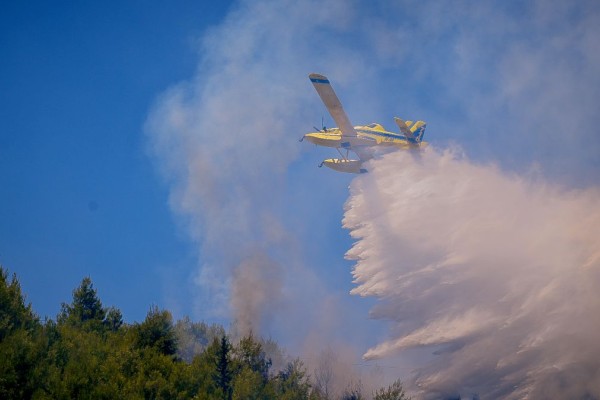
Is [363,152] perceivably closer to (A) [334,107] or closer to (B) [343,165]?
(B) [343,165]

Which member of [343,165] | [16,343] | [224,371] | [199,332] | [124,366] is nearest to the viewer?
A: [16,343]

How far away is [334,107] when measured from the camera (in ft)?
220

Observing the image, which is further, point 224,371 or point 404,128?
point 404,128

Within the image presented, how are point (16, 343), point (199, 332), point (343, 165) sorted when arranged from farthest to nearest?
point (199, 332)
point (343, 165)
point (16, 343)

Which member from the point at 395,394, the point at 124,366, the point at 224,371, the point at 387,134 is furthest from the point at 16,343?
the point at 387,134

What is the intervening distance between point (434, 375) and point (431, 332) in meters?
Result: 3.62

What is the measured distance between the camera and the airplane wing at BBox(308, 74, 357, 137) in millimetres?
66562

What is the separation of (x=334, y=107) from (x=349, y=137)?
357 cm

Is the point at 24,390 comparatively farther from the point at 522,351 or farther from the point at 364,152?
the point at 364,152

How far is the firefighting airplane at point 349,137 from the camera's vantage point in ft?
217

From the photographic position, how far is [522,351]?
48.9 meters

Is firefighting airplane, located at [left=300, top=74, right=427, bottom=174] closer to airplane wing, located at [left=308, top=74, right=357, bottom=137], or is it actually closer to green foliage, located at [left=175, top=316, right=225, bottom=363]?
airplane wing, located at [left=308, top=74, right=357, bottom=137]

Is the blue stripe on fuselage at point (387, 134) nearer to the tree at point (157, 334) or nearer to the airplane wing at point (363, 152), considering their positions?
the airplane wing at point (363, 152)

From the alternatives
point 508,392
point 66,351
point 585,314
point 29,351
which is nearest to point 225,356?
point 66,351
